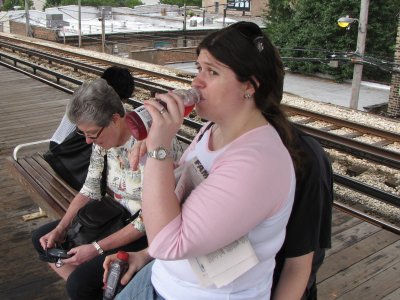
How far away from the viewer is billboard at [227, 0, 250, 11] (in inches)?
2520

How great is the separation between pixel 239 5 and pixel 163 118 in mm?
66698

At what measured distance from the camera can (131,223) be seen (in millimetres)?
2463

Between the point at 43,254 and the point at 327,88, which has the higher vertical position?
the point at 43,254

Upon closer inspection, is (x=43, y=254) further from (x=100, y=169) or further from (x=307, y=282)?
(x=307, y=282)

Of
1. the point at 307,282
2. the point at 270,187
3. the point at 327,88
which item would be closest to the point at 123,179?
the point at 307,282

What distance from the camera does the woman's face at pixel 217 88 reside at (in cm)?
147

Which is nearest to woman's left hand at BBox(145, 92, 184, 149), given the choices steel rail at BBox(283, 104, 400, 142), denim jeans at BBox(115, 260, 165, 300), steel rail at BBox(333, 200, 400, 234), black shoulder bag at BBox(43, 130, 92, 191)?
denim jeans at BBox(115, 260, 165, 300)

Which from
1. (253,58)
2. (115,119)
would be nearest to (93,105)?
(115,119)

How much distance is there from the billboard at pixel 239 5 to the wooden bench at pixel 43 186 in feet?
207

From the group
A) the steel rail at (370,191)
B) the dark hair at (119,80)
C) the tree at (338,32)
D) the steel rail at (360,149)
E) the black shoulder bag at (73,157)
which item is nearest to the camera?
the black shoulder bag at (73,157)

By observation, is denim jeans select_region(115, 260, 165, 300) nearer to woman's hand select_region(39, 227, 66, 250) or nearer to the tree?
woman's hand select_region(39, 227, 66, 250)

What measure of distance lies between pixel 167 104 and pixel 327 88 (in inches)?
860

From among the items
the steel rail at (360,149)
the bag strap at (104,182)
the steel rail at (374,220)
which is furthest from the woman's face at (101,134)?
the steel rail at (360,149)

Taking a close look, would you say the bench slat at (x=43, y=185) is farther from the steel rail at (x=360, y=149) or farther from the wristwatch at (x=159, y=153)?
the steel rail at (x=360, y=149)
